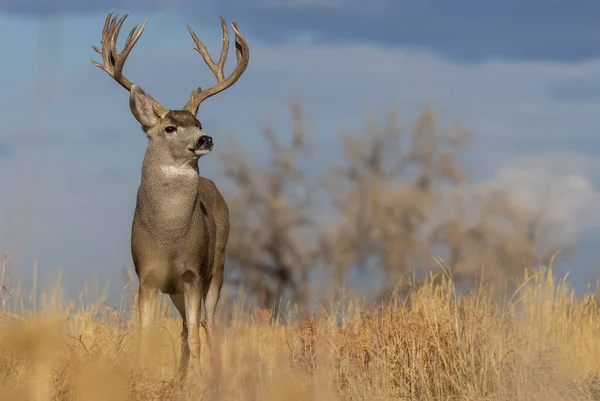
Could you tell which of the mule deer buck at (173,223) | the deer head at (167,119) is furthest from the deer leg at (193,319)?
the deer head at (167,119)

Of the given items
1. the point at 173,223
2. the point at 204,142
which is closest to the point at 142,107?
the point at 204,142

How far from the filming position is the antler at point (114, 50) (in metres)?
10.4

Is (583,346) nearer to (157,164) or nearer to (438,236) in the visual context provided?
(157,164)

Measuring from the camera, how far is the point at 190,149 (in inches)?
369

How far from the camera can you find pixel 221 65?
36.2 feet

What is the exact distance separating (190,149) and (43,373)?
9.11ft

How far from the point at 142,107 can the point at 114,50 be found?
131cm

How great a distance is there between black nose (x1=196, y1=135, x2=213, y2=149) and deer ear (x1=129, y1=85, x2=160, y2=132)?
63 centimetres

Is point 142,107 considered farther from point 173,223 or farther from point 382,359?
point 382,359

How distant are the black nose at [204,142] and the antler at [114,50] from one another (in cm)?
147

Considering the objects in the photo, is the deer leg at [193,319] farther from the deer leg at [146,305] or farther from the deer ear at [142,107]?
the deer ear at [142,107]

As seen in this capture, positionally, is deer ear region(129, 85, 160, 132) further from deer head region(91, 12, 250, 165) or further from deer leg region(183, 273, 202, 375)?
deer leg region(183, 273, 202, 375)

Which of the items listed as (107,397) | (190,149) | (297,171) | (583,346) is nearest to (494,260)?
(297,171)

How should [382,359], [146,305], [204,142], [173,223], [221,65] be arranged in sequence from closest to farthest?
[382,359] < [146,305] < [204,142] < [173,223] < [221,65]
